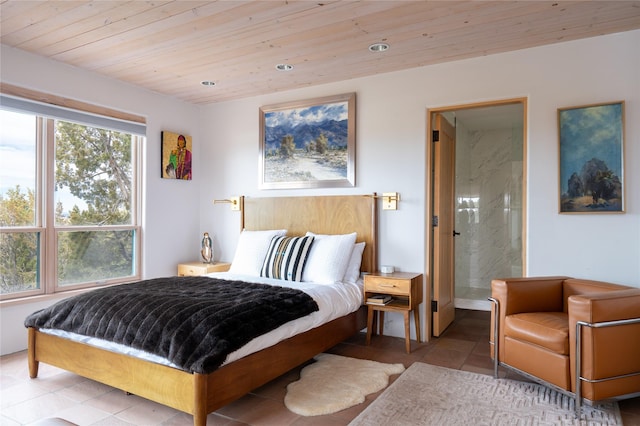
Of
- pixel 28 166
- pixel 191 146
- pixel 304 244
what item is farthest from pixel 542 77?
pixel 28 166

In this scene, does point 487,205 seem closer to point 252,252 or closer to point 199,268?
point 252,252

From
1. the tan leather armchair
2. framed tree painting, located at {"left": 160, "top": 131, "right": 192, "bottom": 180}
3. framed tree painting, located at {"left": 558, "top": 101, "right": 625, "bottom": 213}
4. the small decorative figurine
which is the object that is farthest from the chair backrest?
framed tree painting, located at {"left": 160, "top": 131, "right": 192, "bottom": 180}

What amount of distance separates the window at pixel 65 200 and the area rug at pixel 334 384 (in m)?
2.45

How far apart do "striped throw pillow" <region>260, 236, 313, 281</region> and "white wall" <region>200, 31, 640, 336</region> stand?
0.75 m

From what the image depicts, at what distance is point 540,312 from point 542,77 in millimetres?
1870

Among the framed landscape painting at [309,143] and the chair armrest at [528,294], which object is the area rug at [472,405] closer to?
the chair armrest at [528,294]

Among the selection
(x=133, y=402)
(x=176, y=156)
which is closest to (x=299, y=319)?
(x=133, y=402)

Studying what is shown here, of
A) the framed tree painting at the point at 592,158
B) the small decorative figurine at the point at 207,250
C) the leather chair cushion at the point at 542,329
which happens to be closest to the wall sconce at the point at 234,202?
the small decorative figurine at the point at 207,250

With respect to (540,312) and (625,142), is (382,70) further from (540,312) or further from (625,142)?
(540,312)

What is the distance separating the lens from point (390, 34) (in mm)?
3010

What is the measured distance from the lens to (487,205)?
17.7ft

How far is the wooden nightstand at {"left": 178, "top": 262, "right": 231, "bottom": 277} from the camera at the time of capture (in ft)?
14.6

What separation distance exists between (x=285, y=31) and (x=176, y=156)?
2.39 metres

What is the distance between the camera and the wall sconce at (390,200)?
12.5ft
